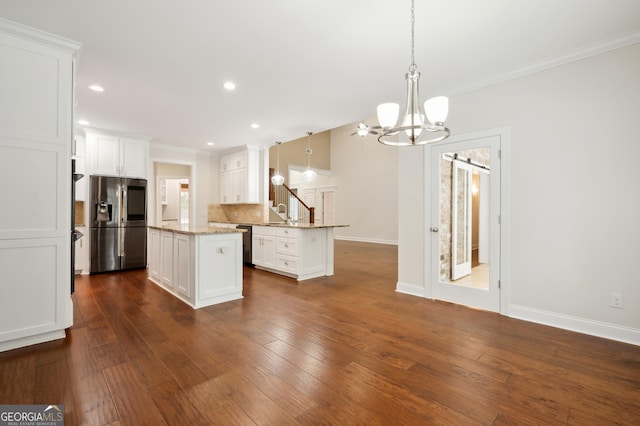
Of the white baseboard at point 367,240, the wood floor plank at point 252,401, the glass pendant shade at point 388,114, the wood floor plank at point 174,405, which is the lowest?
the wood floor plank at point 252,401

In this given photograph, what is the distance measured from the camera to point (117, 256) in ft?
18.2

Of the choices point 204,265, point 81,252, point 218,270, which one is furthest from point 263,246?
point 81,252

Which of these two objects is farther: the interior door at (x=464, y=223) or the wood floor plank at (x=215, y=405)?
the interior door at (x=464, y=223)

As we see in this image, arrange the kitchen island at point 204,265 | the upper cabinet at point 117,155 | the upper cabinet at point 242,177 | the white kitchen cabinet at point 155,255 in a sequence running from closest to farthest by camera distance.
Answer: the kitchen island at point 204,265, the white kitchen cabinet at point 155,255, the upper cabinet at point 117,155, the upper cabinet at point 242,177

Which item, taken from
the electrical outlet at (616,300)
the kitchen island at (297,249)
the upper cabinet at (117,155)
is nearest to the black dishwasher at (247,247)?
the kitchen island at (297,249)

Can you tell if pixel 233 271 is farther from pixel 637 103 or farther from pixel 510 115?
pixel 637 103

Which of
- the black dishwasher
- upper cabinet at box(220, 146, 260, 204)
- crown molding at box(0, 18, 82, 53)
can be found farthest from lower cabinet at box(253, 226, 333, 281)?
crown molding at box(0, 18, 82, 53)

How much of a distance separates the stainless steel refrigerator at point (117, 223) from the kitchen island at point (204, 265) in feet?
6.73

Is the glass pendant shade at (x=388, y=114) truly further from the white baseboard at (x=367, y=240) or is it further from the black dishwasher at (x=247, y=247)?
the white baseboard at (x=367, y=240)

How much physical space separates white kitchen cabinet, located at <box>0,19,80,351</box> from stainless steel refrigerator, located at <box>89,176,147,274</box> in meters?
3.10

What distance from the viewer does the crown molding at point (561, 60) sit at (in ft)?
8.58

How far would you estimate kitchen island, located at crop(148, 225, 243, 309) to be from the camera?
3.52 m

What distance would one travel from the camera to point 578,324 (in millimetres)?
2855

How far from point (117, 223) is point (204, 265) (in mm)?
3107
